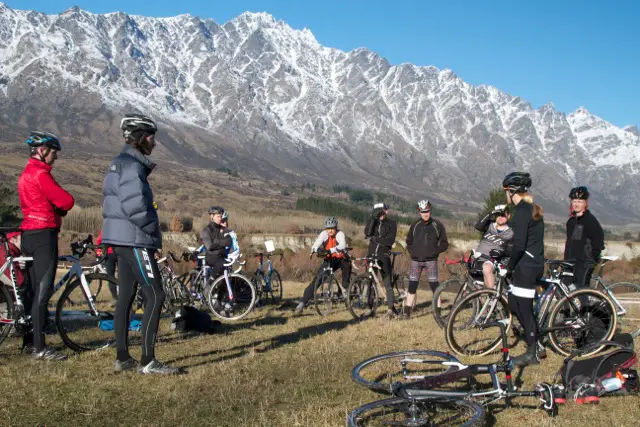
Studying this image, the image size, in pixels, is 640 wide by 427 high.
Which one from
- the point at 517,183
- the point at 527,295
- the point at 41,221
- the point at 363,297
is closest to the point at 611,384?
the point at 527,295

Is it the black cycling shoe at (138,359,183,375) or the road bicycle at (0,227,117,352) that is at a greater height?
the road bicycle at (0,227,117,352)

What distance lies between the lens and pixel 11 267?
24.2 ft

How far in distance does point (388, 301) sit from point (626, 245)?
48.9m

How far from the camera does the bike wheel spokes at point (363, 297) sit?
1141 centimetres

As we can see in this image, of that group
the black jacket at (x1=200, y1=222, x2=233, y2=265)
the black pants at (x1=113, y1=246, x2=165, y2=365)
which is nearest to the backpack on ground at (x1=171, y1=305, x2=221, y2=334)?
the black jacket at (x1=200, y1=222, x2=233, y2=265)

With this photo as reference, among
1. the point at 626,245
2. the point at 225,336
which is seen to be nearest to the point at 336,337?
the point at 225,336

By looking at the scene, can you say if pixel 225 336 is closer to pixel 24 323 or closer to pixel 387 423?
pixel 24 323

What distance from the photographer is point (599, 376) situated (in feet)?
20.0

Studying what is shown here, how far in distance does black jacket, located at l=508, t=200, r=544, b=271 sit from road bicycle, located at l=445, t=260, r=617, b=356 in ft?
1.71

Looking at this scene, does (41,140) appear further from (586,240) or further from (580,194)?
(586,240)

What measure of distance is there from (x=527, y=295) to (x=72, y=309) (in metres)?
6.26

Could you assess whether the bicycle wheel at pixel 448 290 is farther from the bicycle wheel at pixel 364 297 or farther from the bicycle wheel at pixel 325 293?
the bicycle wheel at pixel 325 293

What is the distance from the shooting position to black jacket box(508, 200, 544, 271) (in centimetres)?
723

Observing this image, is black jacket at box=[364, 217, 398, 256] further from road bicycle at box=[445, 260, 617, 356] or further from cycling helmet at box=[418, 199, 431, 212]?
road bicycle at box=[445, 260, 617, 356]
